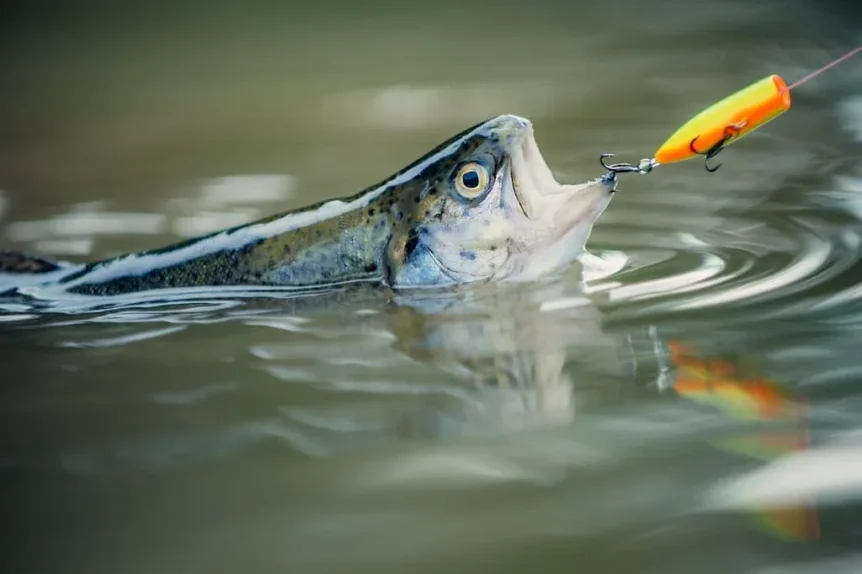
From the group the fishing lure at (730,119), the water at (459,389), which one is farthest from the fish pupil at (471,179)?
the fishing lure at (730,119)

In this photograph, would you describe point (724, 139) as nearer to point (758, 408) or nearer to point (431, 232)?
point (431, 232)

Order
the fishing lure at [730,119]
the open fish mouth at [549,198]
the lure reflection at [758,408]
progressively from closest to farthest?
the lure reflection at [758,408]
the fishing lure at [730,119]
the open fish mouth at [549,198]

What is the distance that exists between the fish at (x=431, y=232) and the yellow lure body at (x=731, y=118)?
208 millimetres

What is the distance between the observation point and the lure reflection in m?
1.63

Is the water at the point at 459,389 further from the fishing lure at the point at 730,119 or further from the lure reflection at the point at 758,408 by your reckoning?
the fishing lure at the point at 730,119

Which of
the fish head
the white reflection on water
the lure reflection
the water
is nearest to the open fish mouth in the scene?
the fish head

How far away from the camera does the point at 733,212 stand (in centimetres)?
369

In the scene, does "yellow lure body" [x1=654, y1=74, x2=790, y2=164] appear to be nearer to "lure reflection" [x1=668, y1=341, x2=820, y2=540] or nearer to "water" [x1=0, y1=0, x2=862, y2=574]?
"water" [x1=0, y1=0, x2=862, y2=574]

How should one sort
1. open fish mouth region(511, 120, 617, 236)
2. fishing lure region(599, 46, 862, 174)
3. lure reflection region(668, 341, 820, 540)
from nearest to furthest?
lure reflection region(668, 341, 820, 540), fishing lure region(599, 46, 862, 174), open fish mouth region(511, 120, 617, 236)

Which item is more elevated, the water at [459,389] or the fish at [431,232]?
the fish at [431,232]

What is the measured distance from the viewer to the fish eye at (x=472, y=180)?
294 centimetres

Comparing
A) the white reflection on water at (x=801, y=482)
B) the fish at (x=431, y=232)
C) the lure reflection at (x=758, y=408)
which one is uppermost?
the fish at (x=431, y=232)

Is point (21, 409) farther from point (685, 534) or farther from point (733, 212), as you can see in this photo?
point (733, 212)

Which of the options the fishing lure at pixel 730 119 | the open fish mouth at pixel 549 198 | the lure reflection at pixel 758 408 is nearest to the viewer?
the lure reflection at pixel 758 408
